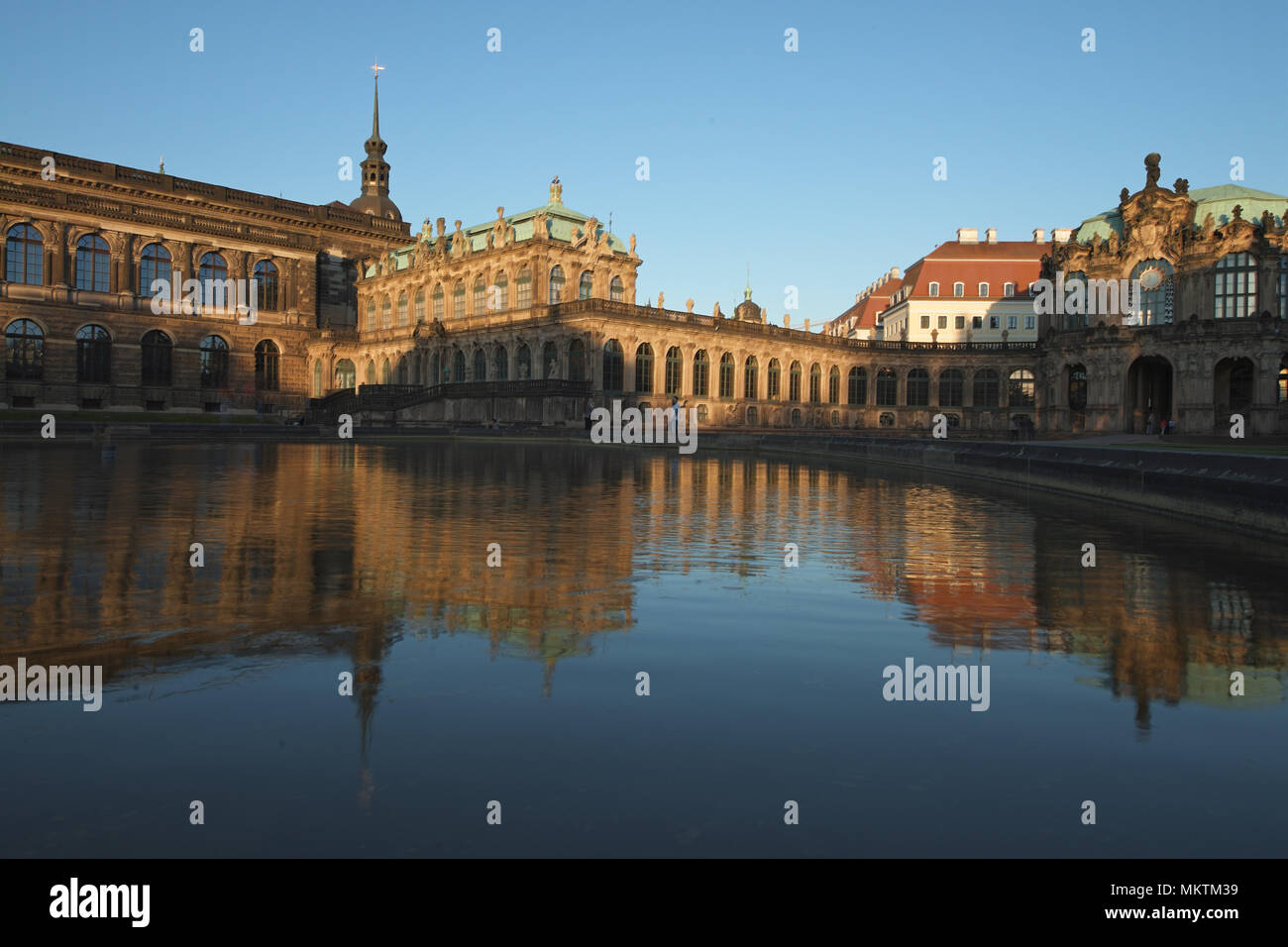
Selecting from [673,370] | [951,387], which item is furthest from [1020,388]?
[673,370]

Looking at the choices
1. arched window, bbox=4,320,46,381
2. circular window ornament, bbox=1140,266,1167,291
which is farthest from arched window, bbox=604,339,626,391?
arched window, bbox=4,320,46,381

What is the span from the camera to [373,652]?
639cm

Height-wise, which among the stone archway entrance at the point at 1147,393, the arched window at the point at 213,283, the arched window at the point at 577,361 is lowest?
the stone archway entrance at the point at 1147,393

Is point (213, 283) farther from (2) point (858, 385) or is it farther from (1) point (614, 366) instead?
(2) point (858, 385)

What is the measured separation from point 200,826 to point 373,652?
8.85ft

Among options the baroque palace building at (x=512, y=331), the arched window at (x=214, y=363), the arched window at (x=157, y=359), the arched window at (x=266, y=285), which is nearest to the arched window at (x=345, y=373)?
the baroque palace building at (x=512, y=331)

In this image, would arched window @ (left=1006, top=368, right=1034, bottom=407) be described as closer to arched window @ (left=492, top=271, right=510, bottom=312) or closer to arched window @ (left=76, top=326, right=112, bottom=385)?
arched window @ (left=492, top=271, right=510, bottom=312)

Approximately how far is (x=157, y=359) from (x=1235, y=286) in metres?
76.5

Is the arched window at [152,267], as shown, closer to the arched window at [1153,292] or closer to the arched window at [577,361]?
the arched window at [577,361]

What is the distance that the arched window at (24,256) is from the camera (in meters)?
68.3

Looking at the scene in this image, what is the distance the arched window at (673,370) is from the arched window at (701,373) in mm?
2007

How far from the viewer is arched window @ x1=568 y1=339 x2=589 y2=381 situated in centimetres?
6606

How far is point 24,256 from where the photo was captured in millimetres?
68875
